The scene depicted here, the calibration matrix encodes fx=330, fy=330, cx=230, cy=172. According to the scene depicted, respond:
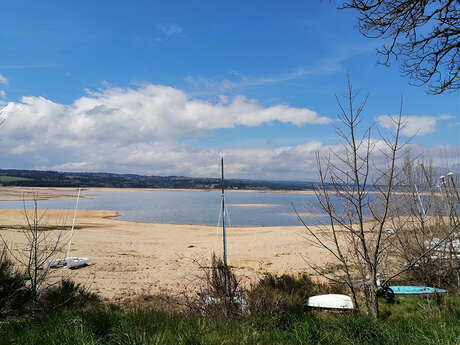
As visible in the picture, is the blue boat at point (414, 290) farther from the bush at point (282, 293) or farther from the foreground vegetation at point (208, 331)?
the foreground vegetation at point (208, 331)

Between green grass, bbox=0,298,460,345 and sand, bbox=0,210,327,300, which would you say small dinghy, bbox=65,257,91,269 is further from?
green grass, bbox=0,298,460,345

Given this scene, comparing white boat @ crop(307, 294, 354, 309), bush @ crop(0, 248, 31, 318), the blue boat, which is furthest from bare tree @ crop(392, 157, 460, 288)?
bush @ crop(0, 248, 31, 318)

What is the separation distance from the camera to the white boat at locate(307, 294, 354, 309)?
8414mm

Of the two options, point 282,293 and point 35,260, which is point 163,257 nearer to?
point 282,293

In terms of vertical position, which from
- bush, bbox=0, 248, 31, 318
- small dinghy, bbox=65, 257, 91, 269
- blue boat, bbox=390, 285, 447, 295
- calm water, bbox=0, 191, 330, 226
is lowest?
calm water, bbox=0, 191, 330, 226

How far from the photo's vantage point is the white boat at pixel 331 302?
331 inches

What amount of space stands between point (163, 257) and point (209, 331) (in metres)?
15.5

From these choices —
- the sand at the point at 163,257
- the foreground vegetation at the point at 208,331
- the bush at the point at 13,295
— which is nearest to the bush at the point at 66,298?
the bush at the point at 13,295

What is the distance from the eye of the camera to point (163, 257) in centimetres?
1902

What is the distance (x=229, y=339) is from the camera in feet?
12.7

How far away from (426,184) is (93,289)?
460 inches

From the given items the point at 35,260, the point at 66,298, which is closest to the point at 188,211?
the point at 66,298

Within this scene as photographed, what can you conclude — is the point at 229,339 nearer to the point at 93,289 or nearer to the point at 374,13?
the point at 374,13

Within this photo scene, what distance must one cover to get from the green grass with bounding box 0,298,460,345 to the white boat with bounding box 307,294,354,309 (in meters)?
3.53
